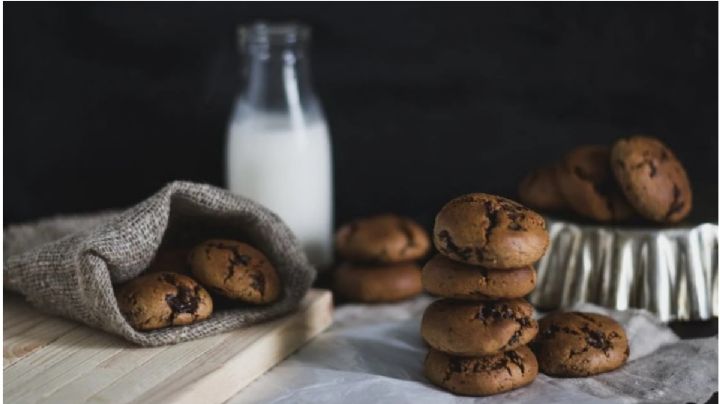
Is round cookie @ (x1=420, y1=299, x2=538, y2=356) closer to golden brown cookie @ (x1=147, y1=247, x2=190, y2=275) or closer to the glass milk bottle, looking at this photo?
golden brown cookie @ (x1=147, y1=247, x2=190, y2=275)

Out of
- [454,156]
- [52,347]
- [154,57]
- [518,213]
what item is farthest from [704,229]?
[154,57]

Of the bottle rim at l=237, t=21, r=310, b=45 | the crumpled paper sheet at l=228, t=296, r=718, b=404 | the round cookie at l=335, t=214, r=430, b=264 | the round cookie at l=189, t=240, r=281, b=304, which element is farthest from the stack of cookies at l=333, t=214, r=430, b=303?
the bottle rim at l=237, t=21, r=310, b=45

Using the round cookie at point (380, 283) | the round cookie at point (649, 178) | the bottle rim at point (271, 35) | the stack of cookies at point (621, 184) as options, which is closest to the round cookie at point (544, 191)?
the stack of cookies at point (621, 184)

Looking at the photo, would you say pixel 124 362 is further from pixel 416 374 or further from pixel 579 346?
pixel 579 346

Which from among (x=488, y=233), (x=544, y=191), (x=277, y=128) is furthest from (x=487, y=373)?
(x=277, y=128)

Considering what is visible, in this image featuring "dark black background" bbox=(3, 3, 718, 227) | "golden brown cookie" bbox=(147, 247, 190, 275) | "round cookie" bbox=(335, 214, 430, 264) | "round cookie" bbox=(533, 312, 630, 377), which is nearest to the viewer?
"round cookie" bbox=(533, 312, 630, 377)

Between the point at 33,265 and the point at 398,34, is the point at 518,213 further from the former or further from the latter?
the point at 398,34

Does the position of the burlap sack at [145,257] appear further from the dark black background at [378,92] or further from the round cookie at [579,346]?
the dark black background at [378,92]
